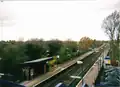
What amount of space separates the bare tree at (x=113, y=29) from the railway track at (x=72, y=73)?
216mm

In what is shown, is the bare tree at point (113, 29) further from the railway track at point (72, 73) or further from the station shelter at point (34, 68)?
the station shelter at point (34, 68)

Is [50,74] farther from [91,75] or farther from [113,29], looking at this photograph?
[113,29]

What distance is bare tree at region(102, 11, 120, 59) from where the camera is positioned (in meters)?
2.60

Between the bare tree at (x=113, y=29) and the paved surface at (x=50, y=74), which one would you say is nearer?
the paved surface at (x=50, y=74)

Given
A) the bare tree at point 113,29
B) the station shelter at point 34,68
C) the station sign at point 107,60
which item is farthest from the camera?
the station sign at point 107,60

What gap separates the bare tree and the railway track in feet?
0.71

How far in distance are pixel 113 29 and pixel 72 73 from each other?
2.85 feet

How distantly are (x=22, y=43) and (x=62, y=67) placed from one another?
665mm

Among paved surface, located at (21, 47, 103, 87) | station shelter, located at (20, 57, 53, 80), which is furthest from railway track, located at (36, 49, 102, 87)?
station shelter, located at (20, 57, 53, 80)

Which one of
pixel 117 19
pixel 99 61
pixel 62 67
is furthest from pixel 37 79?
pixel 117 19

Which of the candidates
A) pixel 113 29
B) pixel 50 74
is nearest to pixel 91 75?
pixel 50 74

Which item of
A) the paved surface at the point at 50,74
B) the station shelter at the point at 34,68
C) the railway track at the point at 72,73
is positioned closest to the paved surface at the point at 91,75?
the railway track at the point at 72,73

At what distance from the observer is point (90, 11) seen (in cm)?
266

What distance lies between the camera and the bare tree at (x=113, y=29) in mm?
2598
